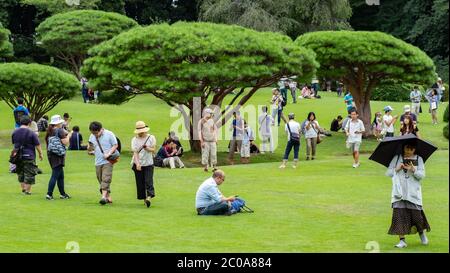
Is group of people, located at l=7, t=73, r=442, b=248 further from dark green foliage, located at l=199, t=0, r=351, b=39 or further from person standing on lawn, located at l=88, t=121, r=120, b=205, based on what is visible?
dark green foliage, located at l=199, t=0, r=351, b=39

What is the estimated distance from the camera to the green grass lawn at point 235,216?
48.3 ft

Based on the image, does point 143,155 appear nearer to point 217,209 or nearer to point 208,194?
point 208,194

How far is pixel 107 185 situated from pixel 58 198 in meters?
1.79

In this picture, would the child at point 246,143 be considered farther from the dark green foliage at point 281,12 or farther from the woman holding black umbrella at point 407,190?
the dark green foliage at point 281,12

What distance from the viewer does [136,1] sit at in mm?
74375

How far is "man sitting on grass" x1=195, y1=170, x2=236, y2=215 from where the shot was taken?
17.7m

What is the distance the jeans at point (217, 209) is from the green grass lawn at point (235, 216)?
296 millimetres

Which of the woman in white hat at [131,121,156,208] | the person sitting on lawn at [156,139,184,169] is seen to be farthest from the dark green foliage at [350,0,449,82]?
the woman in white hat at [131,121,156,208]

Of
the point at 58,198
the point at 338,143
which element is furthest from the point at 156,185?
the point at 338,143

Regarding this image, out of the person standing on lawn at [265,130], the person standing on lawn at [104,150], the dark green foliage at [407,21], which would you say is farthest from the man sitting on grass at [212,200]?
the dark green foliage at [407,21]

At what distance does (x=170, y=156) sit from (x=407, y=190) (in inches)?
625

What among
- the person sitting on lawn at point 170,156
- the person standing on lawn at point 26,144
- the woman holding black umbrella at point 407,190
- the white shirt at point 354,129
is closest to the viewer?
the woman holding black umbrella at point 407,190

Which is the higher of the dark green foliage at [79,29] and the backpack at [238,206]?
the dark green foliage at [79,29]
